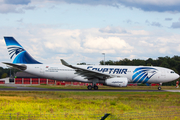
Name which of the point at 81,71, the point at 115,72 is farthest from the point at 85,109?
the point at 115,72

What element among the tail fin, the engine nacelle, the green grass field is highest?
the tail fin

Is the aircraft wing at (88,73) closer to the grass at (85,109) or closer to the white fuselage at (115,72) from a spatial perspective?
the white fuselage at (115,72)

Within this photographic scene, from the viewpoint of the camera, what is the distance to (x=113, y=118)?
33.0 ft

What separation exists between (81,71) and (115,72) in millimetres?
4934

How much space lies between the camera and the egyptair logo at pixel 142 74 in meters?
32.6

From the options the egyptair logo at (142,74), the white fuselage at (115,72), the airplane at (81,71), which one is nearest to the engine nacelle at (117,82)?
the airplane at (81,71)

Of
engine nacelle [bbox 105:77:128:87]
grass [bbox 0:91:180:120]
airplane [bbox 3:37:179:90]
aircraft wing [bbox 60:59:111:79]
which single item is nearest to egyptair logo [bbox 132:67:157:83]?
airplane [bbox 3:37:179:90]

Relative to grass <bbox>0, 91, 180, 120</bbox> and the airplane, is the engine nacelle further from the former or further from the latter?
grass <bbox>0, 91, 180, 120</bbox>

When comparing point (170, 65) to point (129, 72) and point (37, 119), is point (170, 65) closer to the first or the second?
point (129, 72)

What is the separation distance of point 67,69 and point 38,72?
4.26m

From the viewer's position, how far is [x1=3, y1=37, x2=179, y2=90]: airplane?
32125 mm

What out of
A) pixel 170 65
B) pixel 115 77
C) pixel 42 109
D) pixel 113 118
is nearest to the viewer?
pixel 113 118

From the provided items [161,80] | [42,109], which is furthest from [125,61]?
[42,109]

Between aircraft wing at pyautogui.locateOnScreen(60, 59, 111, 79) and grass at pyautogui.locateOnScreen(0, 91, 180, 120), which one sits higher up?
aircraft wing at pyautogui.locateOnScreen(60, 59, 111, 79)
